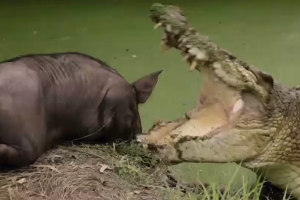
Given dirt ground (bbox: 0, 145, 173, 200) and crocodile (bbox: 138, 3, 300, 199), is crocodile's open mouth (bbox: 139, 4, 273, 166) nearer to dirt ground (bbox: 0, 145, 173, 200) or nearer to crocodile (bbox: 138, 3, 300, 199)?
crocodile (bbox: 138, 3, 300, 199)

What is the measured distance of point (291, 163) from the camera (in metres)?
2.20

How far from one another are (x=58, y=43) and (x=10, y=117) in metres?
1.74

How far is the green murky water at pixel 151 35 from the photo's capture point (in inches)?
126

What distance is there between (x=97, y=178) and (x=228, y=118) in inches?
18.3

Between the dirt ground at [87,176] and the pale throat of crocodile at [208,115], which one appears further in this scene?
the pale throat of crocodile at [208,115]

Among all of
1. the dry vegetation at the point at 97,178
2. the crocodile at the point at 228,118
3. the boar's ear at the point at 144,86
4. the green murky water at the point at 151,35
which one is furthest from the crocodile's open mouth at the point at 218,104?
the green murky water at the point at 151,35

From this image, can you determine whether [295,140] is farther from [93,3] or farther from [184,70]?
[93,3]

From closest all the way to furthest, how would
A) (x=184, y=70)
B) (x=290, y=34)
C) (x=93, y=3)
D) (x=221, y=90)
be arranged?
1. (x=221, y=90)
2. (x=184, y=70)
3. (x=290, y=34)
4. (x=93, y=3)

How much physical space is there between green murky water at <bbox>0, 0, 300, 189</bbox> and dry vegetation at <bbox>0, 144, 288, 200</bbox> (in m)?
0.56

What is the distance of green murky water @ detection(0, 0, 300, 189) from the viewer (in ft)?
10.5

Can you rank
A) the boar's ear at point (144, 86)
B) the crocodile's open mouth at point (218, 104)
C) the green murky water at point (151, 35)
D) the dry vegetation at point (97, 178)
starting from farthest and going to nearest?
the green murky water at point (151, 35), the boar's ear at point (144, 86), the crocodile's open mouth at point (218, 104), the dry vegetation at point (97, 178)

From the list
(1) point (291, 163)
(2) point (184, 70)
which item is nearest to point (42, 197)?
(1) point (291, 163)

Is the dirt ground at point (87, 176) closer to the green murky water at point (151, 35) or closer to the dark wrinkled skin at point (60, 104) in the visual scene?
the dark wrinkled skin at point (60, 104)

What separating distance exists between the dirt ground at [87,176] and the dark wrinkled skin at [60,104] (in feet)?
0.16
